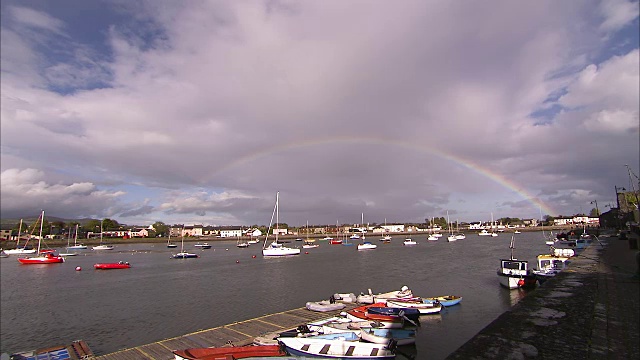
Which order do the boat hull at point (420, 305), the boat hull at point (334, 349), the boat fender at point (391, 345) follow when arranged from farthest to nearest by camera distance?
the boat hull at point (420, 305)
the boat fender at point (391, 345)
the boat hull at point (334, 349)

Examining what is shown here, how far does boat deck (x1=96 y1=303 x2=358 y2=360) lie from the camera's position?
20922mm

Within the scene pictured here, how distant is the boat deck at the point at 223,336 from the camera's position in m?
20.9

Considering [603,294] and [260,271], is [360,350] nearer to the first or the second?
[603,294]

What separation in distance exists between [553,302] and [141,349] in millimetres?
21939

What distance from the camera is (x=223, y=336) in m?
23.2

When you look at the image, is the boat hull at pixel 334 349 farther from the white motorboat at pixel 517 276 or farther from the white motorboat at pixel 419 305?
the white motorboat at pixel 517 276

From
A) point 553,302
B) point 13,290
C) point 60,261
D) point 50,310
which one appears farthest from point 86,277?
point 553,302

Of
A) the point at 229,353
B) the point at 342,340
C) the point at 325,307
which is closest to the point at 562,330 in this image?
the point at 342,340

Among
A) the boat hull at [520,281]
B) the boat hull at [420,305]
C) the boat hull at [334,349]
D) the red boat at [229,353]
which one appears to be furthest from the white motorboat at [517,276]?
the red boat at [229,353]

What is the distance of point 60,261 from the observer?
99938 millimetres

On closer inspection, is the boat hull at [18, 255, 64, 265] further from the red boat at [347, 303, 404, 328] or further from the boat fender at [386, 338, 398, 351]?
the boat fender at [386, 338, 398, 351]

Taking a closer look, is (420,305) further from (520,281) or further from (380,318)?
(520,281)

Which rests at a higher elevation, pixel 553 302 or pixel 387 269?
pixel 553 302

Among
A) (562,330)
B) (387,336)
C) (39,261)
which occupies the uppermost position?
(562,330)
